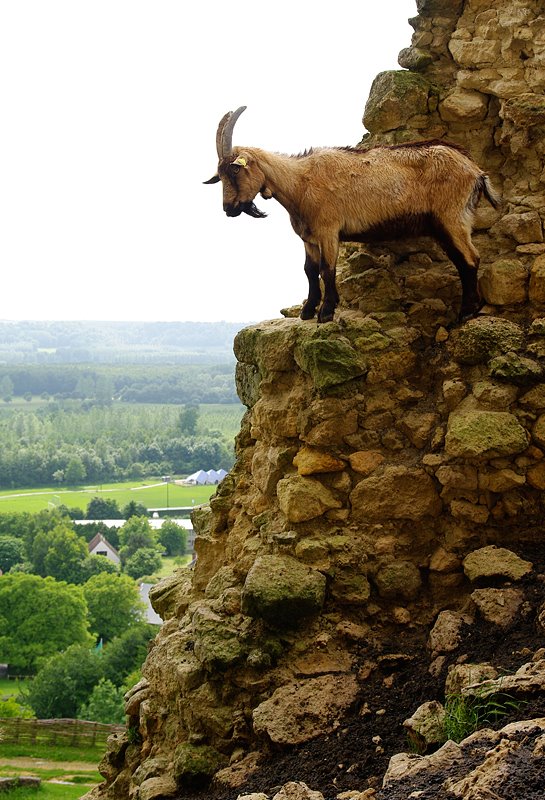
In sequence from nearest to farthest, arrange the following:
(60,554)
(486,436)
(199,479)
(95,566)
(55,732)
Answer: (486,436) < (55,732) < (95,566) < (60,554) < (199,479)

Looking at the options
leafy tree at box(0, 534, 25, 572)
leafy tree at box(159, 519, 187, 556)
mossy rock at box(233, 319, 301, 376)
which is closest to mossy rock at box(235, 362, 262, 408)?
mossy rock at box(233, 319, 301, 376)

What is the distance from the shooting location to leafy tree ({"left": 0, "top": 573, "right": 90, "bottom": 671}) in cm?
5266

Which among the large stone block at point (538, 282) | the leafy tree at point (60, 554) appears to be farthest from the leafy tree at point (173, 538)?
the large stone block at point (538, 282)

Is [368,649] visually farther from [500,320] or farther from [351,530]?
[500,320]

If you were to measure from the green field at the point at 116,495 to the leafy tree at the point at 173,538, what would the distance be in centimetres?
1253

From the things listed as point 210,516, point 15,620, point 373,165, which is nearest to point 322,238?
point 373,165

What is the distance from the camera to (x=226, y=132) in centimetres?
748

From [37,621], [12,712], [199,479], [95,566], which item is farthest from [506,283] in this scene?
[199,479]

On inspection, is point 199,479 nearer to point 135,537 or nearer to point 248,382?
point 135,537

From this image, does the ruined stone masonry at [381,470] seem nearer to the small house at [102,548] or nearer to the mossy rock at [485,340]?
the mossy rock at [485,340]

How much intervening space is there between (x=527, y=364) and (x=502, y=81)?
2.72 metres

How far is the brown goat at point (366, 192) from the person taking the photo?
7355mm

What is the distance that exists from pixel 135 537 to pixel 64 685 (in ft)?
152

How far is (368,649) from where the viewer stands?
658 centimetres
